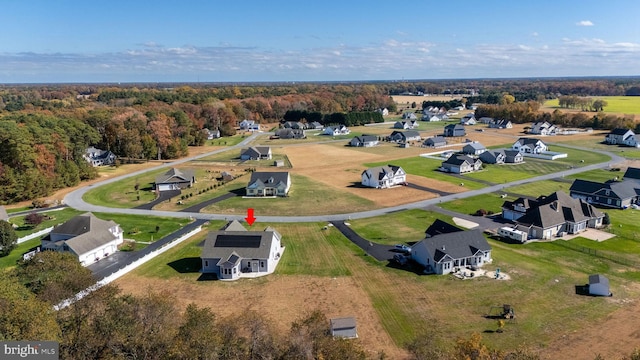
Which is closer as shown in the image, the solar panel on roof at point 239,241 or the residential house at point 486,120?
the solar panel on roof at point 239,241

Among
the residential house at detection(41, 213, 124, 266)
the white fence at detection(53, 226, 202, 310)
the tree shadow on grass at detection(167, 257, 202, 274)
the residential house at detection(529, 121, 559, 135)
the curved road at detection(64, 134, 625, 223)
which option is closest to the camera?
the white fence at detection(53, 226, 202, 310)

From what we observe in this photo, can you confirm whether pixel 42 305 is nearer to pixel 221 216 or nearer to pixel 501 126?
pixel 221 216

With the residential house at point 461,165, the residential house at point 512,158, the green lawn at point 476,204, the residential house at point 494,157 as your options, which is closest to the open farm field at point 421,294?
the green lawn at point 476,204

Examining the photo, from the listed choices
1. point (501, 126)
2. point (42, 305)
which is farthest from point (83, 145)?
point (501, 126)

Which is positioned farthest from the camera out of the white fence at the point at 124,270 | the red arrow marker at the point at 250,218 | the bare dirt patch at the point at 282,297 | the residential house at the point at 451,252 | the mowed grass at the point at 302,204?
the mowed grass at the point at 302,204

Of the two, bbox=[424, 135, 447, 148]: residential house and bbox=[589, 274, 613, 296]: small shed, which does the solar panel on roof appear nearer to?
bbox=[589, 274, 613, 296]: small shed

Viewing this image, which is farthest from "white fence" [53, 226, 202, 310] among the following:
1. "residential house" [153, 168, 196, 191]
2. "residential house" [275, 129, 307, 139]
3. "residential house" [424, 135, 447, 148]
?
"residential house" [275, 129, 307, 139]

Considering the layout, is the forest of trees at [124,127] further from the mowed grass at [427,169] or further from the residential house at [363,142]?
the mowed grass at [427,169]
